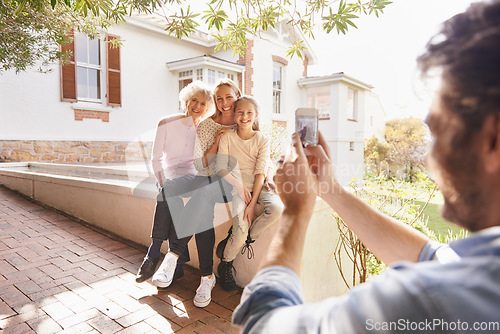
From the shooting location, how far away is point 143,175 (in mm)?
5008

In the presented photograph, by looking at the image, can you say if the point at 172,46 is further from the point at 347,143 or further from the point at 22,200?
the point at 347,143

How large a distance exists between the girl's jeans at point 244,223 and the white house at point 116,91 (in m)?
3.99

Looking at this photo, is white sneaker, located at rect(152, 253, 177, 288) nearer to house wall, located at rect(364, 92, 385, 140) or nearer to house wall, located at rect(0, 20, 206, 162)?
house wall, located at rect(0, 20, 206, 162)

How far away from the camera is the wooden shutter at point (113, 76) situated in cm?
875

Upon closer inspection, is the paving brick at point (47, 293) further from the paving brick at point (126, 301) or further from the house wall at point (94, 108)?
the house wall at point (94, 108)

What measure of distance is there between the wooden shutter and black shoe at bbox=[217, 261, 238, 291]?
766 cm

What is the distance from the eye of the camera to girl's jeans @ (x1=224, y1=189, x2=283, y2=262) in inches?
92.5

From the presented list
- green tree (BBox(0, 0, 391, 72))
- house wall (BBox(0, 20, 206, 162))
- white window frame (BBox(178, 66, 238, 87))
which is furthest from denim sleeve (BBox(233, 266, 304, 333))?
white window frame (BBox(178, 66, 238, 87))

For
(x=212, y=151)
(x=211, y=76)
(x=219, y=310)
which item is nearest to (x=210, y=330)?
(x=219, y=310)

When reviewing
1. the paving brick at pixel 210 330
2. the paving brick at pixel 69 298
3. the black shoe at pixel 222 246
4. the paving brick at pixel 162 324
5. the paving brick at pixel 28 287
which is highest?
the black shoe at pixel 222 246

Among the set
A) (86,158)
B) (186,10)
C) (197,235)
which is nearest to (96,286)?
(197,235)

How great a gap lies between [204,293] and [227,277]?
0.83 ft

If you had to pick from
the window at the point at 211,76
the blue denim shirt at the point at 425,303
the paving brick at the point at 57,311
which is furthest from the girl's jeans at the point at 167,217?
the window at the point at 211,76

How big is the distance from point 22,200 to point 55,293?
3581mm
